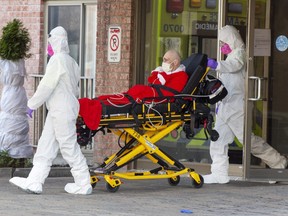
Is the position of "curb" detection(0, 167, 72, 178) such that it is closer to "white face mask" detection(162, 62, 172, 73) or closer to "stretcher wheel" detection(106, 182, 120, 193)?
"stretcher wheel" detection(106, 182, 120, 193)

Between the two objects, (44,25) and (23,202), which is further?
(44,25)

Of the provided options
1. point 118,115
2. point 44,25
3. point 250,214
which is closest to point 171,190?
point 118,115

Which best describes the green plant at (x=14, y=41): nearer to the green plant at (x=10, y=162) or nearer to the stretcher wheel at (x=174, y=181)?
the green plant at (x=10, y=162)

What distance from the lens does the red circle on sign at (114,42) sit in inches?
596

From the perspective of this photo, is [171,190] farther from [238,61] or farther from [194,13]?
[194,13]

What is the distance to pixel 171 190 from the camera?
12.8 metres

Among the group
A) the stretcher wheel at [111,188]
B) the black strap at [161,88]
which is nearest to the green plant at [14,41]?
the black strap at [161,88]

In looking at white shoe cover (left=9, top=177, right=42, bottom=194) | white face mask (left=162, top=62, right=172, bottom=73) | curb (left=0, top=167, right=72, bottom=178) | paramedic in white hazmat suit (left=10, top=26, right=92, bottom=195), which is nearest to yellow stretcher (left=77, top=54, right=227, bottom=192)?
white face mask (left=162, top=62, right=172, bottom=73)

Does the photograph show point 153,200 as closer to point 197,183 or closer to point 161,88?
point 197,183

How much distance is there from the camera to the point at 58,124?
11.8 metres

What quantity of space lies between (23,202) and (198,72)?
2665 millimetres

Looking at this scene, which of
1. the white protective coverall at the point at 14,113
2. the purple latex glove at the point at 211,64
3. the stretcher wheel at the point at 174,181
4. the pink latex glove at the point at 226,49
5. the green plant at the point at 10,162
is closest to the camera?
the purple latex glove at the point at 211,64

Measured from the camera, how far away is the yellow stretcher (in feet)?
39.9

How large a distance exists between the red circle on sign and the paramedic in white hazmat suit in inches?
126
